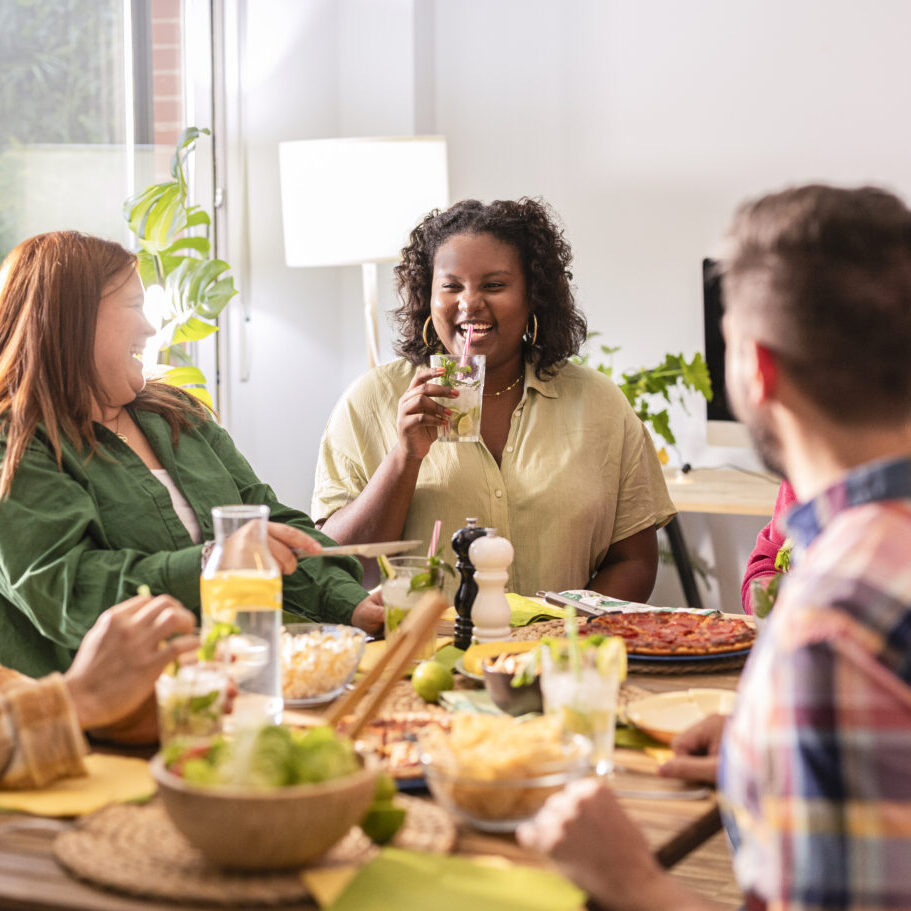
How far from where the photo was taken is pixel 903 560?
0.88 m

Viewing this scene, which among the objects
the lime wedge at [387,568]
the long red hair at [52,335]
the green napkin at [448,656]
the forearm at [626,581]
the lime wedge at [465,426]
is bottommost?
the forearm at [626,581]

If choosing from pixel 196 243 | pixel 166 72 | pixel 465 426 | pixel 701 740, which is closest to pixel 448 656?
pixel 701 740

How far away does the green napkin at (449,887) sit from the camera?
38.4 inches

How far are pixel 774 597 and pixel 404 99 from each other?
3.22m

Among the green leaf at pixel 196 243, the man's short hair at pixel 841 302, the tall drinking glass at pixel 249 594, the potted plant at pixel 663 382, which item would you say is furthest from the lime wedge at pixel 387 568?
the potted plant at pixel 663 382

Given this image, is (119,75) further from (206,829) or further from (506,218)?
(206,829)

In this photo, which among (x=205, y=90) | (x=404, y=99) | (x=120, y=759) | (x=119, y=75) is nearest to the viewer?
(x=120, y=759)

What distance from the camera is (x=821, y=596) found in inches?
34.2

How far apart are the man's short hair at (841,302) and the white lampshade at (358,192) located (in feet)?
9.34

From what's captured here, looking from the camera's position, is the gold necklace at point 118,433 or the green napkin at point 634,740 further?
the gold necklace at point 118,433

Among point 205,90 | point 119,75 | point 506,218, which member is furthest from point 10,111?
point 506,218

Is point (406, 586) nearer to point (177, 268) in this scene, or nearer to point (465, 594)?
point (465, 594)

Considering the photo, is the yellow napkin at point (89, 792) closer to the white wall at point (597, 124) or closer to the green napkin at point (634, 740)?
the green napkin at point (634, 740)

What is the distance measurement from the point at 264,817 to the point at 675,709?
65 cm
